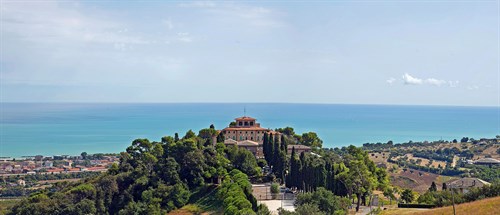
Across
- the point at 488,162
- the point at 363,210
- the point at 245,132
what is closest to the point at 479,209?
the point at 363,210

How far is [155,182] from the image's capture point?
150 feet

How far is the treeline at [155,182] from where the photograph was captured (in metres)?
42.8

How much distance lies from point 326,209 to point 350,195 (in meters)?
5.73

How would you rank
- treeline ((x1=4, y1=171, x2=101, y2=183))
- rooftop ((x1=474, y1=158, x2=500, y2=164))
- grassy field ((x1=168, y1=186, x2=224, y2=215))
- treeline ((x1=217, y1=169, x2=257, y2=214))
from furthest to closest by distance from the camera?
1. treeline ((x1=4, y1=171, x2=101, y2=183))
2. rooftop ((x1=474, y1=158, x2=500, y2=164))
3. grassy field ((x1=168, y1=186, x2=224, y2=215))
4. treeline ((x1=217, y1=169, x2=257, y2=214))

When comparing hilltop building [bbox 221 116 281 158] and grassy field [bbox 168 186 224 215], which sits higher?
hilltop building [bbox 221 116 281 158]

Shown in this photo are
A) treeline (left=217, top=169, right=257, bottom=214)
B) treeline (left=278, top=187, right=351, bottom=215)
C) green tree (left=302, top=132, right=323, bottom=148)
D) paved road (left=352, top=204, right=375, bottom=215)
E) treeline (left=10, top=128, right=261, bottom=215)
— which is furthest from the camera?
green tree (left=302, top=132, right=323, bottom=148)

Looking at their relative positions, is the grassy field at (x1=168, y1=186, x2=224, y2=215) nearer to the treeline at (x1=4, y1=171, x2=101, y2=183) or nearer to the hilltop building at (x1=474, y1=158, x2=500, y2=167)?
the hilltop building at (x1=474, y1=158, x2=500, y2=167)

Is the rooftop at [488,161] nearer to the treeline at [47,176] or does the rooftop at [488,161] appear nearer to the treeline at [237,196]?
the treeline at [237,196]

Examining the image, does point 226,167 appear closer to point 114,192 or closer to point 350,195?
point 114,192

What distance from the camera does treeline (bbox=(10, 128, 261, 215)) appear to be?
4275cm

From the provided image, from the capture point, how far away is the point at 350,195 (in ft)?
121

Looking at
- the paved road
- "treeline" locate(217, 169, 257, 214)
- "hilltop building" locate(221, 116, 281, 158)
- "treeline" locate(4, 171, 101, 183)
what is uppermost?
"hilltop building" locate(221, 116, 281, 158)

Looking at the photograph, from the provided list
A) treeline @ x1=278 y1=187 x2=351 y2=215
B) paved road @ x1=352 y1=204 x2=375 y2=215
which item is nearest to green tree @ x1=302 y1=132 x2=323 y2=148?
paved road @ x1=352 y1=204 x2=375 y2=215

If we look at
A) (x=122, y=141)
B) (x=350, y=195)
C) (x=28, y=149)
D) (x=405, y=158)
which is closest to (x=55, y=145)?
(x=28, y=149)
